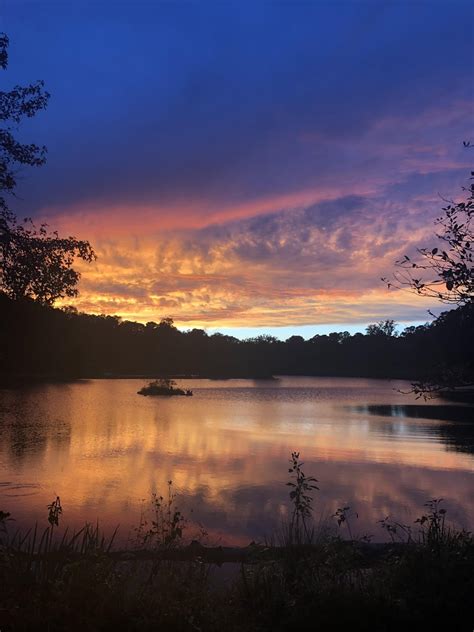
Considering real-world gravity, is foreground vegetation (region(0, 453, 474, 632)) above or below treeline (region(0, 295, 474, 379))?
below

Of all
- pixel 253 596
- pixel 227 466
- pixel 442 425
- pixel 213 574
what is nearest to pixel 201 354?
pixel 442 425

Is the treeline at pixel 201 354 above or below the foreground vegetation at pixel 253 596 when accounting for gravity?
above

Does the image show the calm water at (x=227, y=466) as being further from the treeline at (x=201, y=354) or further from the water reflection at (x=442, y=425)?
the treeline at (x=201, y=354)

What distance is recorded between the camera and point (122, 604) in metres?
5.24

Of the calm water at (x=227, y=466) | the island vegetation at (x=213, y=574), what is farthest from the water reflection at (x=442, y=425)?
the island vegetation at (x=213, y=574)

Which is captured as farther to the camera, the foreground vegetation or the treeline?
the treeline

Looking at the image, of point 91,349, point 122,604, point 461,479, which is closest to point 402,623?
point 122,604

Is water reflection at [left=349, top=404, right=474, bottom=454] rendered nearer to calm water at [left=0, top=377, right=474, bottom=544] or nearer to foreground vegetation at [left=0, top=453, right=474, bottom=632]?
calm water at [left=0, top=377, right=474, bottom=544]

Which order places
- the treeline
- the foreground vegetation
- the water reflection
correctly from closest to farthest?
the foreground vegetation
the water reflection
the treeline

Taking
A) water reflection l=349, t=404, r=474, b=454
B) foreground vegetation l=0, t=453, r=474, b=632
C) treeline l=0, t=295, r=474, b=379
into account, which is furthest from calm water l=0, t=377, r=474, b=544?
treeline l=0, t=295, r=474, b=379

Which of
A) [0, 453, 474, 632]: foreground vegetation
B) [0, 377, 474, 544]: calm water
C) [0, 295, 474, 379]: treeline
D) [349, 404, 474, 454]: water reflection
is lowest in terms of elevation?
[349, 404, 474, 454]: water reflection

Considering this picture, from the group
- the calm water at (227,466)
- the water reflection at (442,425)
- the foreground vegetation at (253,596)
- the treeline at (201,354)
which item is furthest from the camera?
the treeline at (201,354)

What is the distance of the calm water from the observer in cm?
1409

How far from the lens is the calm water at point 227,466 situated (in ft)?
46.2
